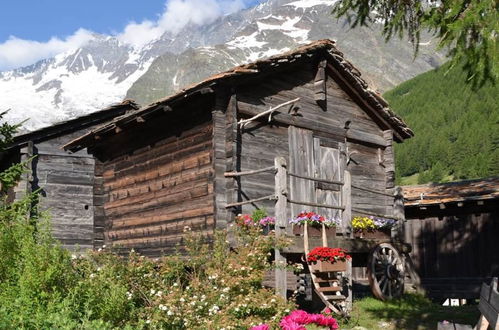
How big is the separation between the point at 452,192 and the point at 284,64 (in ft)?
24.1

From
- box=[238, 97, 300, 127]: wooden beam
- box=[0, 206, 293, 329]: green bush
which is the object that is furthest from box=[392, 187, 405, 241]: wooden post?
box=[0, 206, 293, 329]: green bush

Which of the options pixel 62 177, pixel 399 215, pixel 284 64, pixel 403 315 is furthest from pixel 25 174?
pixel 403 315

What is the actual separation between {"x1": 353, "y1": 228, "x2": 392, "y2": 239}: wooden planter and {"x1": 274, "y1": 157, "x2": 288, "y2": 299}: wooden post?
3096 mm

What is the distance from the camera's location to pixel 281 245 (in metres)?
10.8

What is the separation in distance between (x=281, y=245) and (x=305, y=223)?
3.49ft

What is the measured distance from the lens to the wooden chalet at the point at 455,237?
16.7m

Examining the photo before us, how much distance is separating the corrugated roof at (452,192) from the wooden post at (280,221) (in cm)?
721

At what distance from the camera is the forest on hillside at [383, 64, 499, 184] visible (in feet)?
268

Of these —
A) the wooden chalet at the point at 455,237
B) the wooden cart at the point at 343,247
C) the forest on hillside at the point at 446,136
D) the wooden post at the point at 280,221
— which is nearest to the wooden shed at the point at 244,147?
the wooden cart at the point at 343,247

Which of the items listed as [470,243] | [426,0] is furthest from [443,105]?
[426,0]

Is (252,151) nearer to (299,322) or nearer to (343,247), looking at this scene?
(343,247)

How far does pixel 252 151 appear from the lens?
13680mm

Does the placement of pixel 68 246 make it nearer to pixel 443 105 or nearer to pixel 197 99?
pixel 197 99

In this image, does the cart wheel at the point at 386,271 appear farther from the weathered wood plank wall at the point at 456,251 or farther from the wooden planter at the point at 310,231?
the weathered wood plank wall at the point at 456,251
